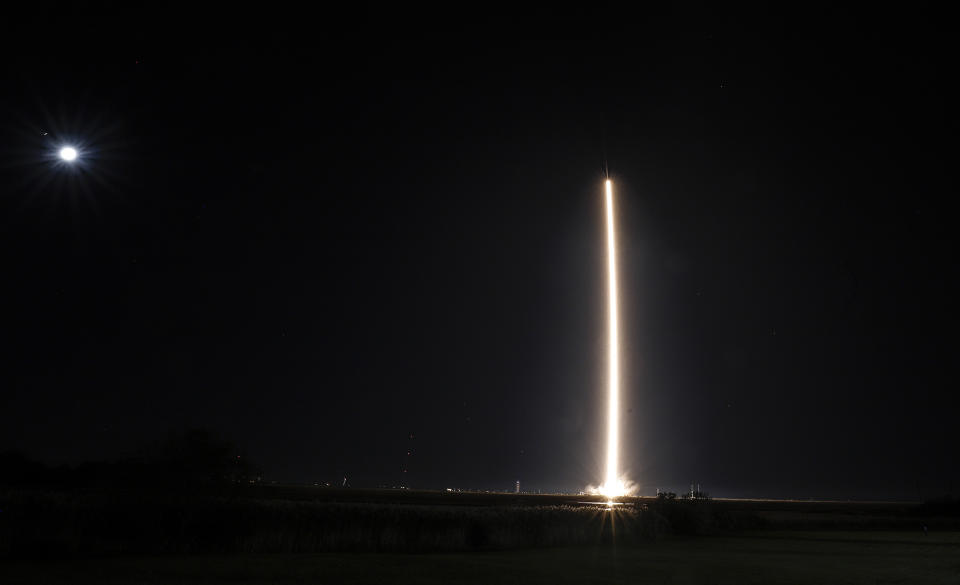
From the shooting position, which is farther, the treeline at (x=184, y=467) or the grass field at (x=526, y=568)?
the treeline at (x=184, y=467)

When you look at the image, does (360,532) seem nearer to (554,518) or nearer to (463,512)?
(463,512)

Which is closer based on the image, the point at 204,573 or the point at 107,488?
the point at 204,573

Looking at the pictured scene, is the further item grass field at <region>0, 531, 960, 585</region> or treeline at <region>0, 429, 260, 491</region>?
treeline at <region>0, 429, 260, 491</region>

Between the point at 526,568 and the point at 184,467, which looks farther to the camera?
the point at 184,467

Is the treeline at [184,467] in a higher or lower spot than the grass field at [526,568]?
higher

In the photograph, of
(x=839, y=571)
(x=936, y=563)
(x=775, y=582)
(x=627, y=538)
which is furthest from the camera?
(x=627, y=538)

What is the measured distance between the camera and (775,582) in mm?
28141

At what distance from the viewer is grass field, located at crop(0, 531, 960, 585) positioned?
25.9 m

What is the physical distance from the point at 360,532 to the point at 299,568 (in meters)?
12.7

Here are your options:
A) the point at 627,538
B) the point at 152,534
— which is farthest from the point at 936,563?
the point at 152,534

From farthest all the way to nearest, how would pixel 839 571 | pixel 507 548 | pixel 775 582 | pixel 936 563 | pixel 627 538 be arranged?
pixel 627 538 < pixel 507 548 < pixel 936 563 < pixel 839 571 < pixel 775 582

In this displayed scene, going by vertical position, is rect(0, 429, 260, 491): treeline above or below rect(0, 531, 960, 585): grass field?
above

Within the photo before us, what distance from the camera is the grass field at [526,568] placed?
25.9 m

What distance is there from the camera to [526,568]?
106ft
